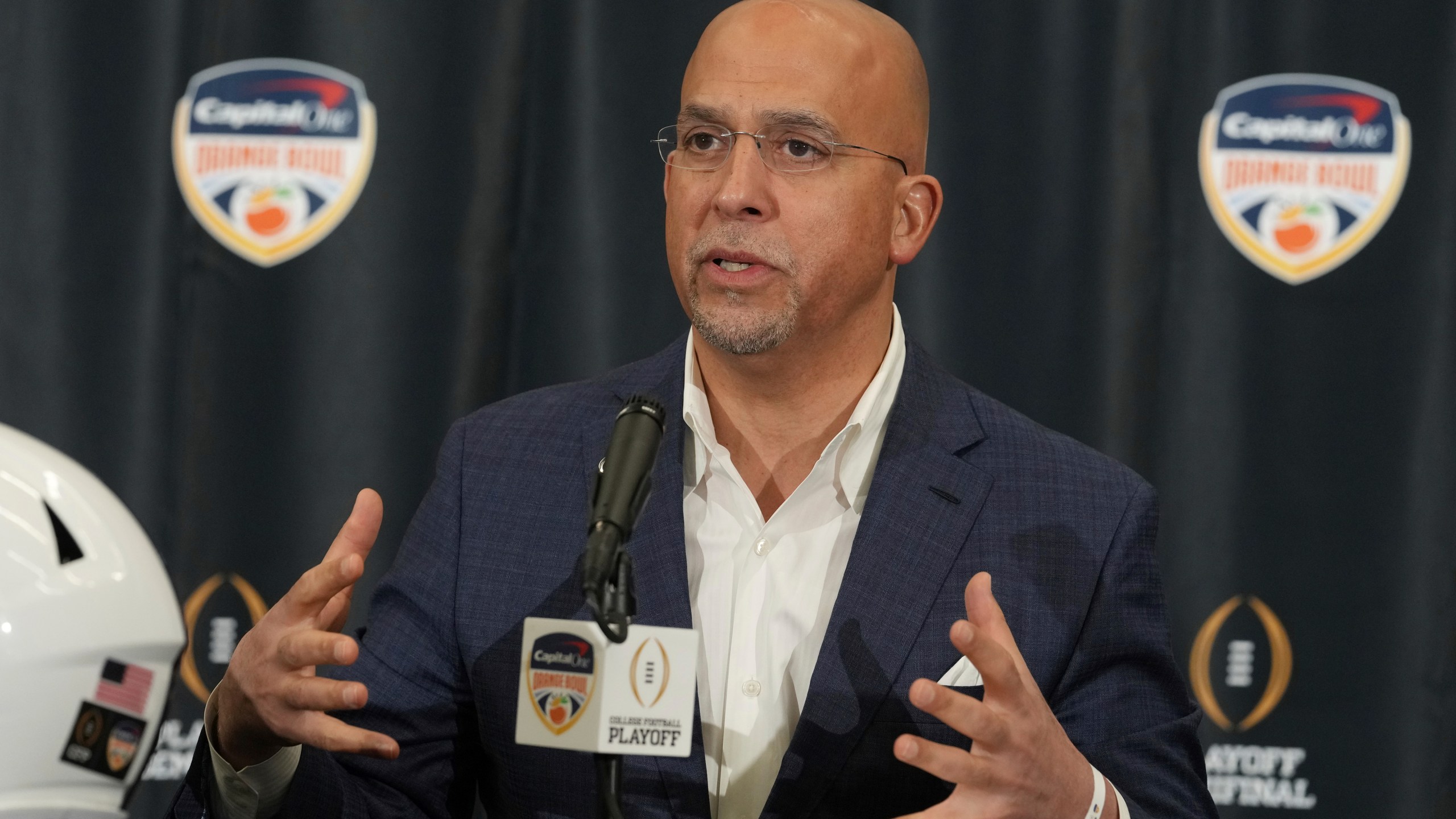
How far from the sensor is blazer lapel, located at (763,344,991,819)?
155 centimetres

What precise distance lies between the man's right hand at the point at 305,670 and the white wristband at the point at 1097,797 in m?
0.71

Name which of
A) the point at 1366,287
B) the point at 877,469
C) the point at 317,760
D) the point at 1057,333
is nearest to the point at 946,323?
the point at 1057,333

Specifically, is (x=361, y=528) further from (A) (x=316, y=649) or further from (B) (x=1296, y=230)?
(B) (x=1296, y=230)

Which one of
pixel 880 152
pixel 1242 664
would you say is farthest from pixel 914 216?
pixel 1242 664

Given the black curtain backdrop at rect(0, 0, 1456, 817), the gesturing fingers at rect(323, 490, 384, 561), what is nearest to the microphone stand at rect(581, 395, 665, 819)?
the gesturing fingers at rect(323, 490, 384, 561)

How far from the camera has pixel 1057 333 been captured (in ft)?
8.73

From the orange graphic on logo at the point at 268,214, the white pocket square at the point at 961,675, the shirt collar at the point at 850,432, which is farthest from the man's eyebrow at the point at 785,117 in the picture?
the orange graphic on logo at the point at 268,214

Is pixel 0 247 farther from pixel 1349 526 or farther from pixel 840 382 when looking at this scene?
pixel 1349 526

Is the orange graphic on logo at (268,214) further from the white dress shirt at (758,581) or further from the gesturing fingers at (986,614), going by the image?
the gesturing fingers at (986,614)

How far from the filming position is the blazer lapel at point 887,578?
1551 millimetres

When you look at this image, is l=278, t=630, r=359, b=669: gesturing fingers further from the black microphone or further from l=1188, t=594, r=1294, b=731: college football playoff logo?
l=1188, t=594, r=1294, b=731: college football playoff logo

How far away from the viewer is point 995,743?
1.23 m

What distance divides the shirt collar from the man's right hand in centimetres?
53

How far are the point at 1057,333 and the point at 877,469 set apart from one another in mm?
1083
